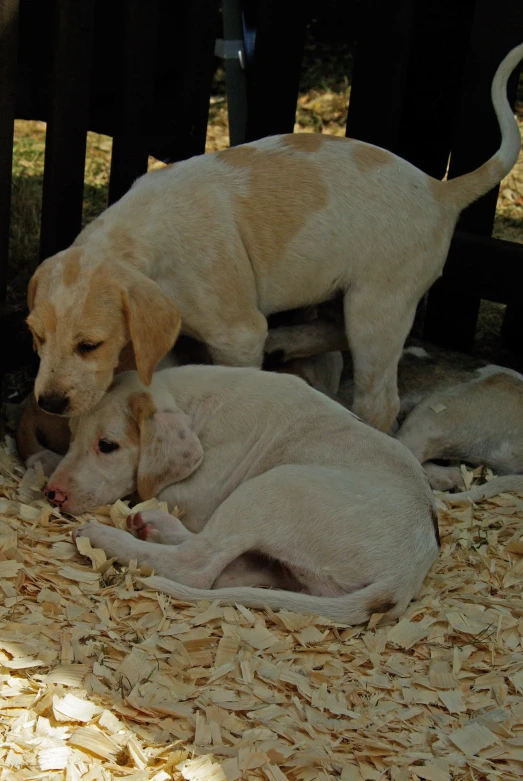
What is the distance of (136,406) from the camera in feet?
13.6

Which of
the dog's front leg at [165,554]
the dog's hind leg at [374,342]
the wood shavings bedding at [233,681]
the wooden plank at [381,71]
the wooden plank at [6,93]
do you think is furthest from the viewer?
the wooden plank at [381,71]

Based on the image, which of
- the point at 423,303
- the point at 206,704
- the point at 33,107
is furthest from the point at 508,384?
the point at 33,107

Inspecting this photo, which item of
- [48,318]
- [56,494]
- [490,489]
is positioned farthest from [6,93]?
[490,489]

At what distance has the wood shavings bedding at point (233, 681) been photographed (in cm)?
296

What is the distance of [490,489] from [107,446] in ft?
6.29

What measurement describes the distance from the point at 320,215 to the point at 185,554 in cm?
182

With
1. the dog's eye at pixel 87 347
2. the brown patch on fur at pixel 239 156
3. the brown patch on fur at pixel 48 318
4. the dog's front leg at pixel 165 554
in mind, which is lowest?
the dog's front leg at pixel 165 554

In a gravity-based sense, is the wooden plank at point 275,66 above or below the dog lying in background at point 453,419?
above

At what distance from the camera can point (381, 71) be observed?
18.9ft

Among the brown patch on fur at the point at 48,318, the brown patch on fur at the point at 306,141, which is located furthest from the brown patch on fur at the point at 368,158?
the brown patch on fur at the point at 48,318

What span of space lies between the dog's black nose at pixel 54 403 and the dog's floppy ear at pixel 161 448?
1.19 feet

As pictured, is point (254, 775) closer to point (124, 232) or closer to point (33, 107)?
point (124, 232)

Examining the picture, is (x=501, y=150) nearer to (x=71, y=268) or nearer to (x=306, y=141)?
(x=306, y=141)

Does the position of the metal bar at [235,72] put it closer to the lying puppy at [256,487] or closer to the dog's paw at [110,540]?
the lying puppy at [256,487]
